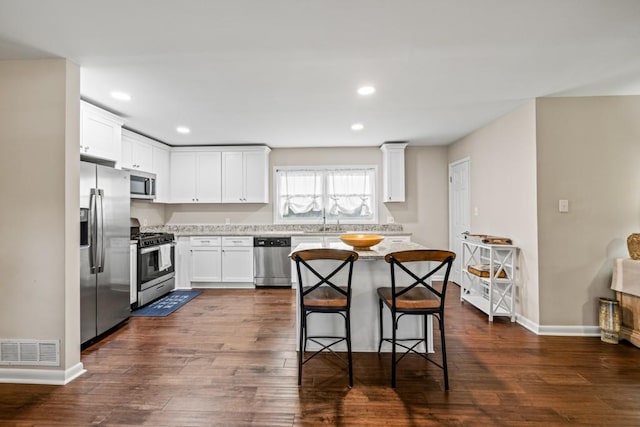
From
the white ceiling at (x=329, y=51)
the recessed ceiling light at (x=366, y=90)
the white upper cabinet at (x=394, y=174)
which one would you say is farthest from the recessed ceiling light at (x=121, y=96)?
the white upper cabinet at (x=394, y=174)

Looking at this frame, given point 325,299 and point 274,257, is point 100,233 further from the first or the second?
point 274,257

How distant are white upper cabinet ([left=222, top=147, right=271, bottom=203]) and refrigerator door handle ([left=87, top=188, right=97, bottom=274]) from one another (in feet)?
8.46

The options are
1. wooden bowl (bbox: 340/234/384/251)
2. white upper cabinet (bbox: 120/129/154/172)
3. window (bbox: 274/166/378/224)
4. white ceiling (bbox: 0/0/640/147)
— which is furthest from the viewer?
window (bbox: 274/166/378/224)

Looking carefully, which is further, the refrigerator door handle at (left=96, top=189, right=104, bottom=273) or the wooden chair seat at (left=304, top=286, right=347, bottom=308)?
the refrigerator door handle at (left=96, top=189, right=104, bottom=273)

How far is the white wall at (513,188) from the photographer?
3.33 m

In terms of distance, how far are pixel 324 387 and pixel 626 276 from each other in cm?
304

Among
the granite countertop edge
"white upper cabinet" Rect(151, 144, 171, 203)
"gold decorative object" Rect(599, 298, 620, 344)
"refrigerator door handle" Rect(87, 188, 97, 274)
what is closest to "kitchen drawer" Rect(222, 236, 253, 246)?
the granite countertop edge

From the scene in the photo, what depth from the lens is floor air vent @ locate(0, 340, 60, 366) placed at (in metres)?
2.38

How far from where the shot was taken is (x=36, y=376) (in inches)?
93.8

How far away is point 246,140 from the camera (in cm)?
514

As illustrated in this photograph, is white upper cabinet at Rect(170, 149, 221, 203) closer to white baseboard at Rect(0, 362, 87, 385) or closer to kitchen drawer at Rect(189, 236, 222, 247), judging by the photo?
kitchen drawer at Rect(189, 236, 222, 247)

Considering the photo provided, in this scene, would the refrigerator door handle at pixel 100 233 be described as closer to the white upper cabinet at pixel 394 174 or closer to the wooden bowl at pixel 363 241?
the wooden bowl at pixel 363 241

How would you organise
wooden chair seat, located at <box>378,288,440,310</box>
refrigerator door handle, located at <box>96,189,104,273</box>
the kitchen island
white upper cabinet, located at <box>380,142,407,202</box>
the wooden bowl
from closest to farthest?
wooden chair seat, located at <box>378,288,440,310</box> → the kitchen island → the wooden bowl → refrigerator door handle, located at <box>96,189,104,273</box> → white upper cabinet, located at <box>380,142,407,202</box>

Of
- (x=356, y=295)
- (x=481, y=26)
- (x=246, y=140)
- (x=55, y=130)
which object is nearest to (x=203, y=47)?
(x=55, y=130)
